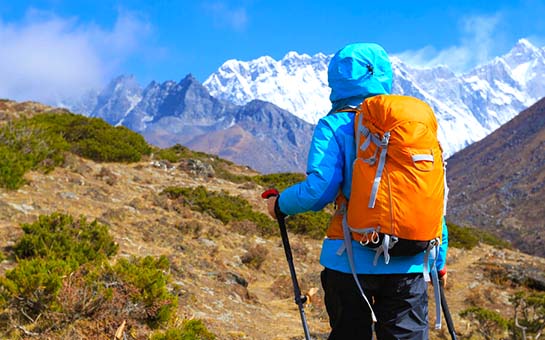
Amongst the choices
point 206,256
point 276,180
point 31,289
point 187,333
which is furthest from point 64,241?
point 276,180

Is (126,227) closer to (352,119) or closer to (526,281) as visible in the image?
(352,119)

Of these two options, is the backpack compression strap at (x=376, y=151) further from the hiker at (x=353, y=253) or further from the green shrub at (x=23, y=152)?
the green shrub at (x=23, y=152)

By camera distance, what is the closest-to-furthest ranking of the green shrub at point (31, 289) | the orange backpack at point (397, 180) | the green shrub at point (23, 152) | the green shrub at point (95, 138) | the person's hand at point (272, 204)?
the orange backpack at point (397, 180) < the person's hand at point (272, 204) < the green shrub at point (31, 289) < the green shrub at point (23, 152) < the green shrub at point (95, 138)

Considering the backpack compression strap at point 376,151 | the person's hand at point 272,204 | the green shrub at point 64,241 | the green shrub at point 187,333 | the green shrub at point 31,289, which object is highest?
the backpack compression strap at point 376,151

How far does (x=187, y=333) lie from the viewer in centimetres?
466

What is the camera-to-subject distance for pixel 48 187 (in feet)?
34.1

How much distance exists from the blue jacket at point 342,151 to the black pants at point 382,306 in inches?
2.9

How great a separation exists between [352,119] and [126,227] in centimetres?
752

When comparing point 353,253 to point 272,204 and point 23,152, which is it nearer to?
point 272,204

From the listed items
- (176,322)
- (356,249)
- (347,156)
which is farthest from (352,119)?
(176,322)

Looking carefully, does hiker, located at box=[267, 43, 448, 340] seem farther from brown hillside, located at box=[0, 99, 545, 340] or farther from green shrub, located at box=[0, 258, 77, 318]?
green shrub, located at box=[0, 258, 77, 318]

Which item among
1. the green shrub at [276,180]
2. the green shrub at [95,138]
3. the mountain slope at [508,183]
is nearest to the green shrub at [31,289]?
the green shrub at [95,138]

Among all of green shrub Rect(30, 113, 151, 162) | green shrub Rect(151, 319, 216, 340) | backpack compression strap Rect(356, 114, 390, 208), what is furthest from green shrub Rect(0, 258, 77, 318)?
green shrub Rect(30, 113, 151, 162)

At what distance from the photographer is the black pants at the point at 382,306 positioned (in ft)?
9.52
